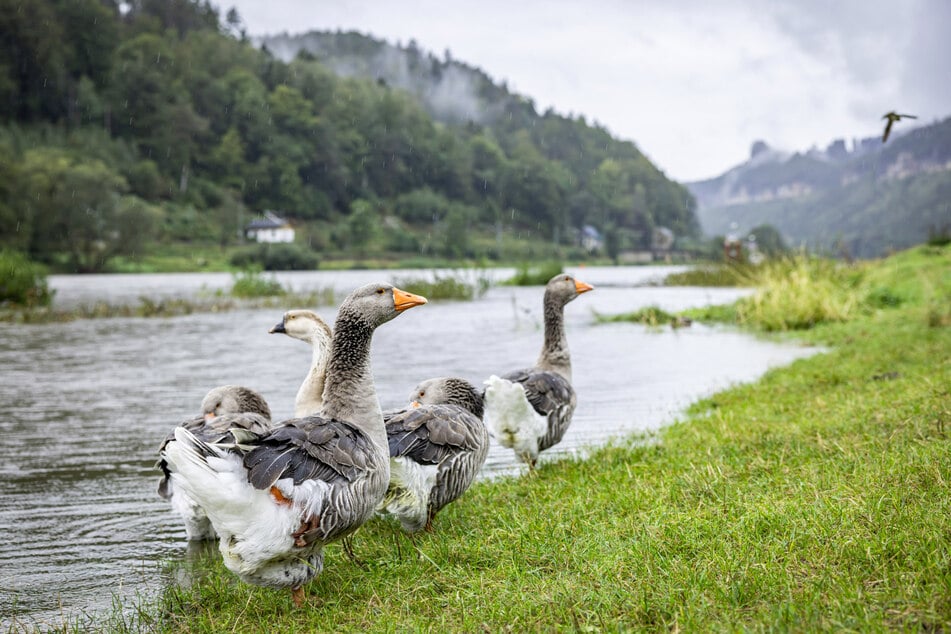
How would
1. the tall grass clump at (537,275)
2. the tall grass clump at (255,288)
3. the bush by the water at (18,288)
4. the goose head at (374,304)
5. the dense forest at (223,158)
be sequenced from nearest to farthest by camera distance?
the goose head at (374,304) < the bush by the water at (18,288) < the tall grass clump at (255,288) < the tall grass clump at (537,275) < the dense forest at (223,158)

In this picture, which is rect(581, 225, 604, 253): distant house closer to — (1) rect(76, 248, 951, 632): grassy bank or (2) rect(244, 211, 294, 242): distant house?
(2) rect(244, 211, 294, 242): distant house

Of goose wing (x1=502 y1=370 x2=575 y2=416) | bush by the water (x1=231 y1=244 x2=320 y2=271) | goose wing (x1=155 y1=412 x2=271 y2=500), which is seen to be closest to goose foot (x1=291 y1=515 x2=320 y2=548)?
goose wing (x1=155 y1=412 x2=271 y2=500)

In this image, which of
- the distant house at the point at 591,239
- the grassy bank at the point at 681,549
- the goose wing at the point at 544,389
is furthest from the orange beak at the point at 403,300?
the distant house at the point at 591,239

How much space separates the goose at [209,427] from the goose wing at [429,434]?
3.20 ft

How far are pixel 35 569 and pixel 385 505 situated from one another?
2641mm

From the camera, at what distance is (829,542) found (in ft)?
12.5

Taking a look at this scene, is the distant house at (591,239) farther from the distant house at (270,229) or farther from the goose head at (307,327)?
the goose head at (307,327)

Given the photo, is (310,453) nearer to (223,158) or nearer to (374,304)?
(374,304)

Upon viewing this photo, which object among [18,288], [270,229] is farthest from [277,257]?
[18,288]

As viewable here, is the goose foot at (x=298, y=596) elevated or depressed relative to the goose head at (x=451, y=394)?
depressed

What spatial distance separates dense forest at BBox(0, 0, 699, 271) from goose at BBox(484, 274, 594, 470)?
62.5m

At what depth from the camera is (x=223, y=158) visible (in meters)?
120

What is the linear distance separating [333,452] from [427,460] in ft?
3.60

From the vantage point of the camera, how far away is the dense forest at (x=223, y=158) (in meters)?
67.4
